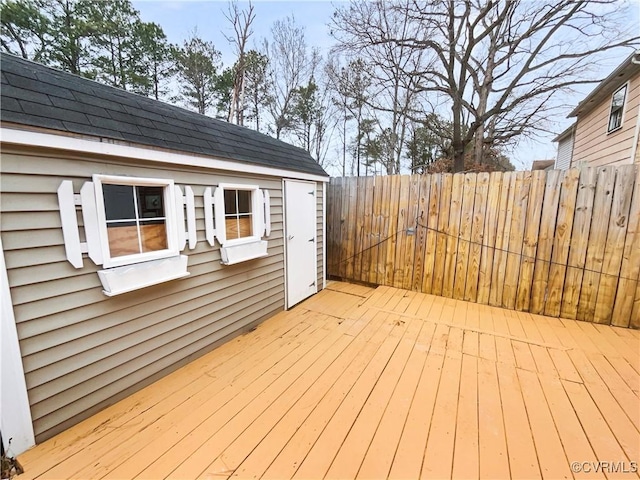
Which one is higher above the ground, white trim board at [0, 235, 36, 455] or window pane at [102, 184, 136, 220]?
window pane at [102, 184, 136, 220]

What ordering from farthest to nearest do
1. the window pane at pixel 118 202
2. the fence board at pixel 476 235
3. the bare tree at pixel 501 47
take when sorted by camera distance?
the bare tree at pixel 501 47, the fence board at pixel 476 235, the window pane at pixel 118 202

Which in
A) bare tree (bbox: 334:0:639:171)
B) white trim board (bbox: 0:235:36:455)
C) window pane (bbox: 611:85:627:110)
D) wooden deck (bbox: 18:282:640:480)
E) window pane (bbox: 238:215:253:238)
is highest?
bare tree (bbox: 334:0:639:171)

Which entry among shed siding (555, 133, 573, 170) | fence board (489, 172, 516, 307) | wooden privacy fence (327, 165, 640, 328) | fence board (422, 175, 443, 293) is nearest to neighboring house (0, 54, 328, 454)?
wooden privacy fence (327, 165, 640, 328)

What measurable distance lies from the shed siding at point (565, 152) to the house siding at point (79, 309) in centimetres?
1093

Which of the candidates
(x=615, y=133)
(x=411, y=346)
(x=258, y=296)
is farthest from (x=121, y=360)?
(x=615, y=133)

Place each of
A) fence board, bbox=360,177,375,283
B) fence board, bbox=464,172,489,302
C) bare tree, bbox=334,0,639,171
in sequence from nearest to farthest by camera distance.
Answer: fence board, bbox=464,172,489,302 < fence board, bbox=360,177,375,283 < bare tree, bbox=334,0,639,171

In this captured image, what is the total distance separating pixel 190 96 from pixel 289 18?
454 centimetres

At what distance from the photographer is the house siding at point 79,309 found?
60.9 inches

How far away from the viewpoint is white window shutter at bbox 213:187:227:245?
106 inches

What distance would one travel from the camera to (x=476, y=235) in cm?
377

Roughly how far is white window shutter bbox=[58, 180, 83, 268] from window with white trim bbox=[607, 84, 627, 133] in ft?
27.9

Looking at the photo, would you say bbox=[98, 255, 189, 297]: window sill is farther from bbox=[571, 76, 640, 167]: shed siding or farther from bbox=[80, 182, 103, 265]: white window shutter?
bbox=[571, 76, 640, 167]: shed siding

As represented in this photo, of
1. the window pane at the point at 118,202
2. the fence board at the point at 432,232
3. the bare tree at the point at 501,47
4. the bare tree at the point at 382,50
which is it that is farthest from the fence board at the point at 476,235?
the bare tree at the point at 382,50

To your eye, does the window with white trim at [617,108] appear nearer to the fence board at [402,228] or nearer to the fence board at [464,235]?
the fence board at [464,235]
